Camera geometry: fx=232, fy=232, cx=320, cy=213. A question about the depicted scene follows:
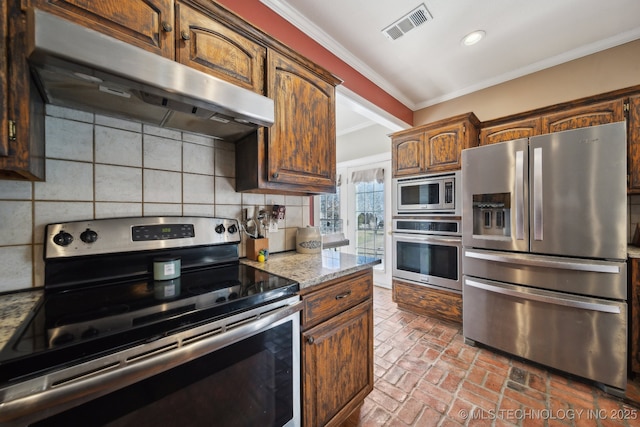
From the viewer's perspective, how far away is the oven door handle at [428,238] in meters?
2.45

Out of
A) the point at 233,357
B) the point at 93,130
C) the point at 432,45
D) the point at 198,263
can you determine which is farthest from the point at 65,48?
the point at 432,45

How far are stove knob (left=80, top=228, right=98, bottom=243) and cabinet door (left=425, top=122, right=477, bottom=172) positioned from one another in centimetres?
286

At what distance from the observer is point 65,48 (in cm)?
69

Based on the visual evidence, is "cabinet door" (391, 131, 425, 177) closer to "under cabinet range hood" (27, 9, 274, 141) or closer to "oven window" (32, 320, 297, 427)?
"under cabinet range hood" (27, 9, 274, 141)

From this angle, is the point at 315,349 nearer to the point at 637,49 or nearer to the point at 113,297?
the point at 113,297

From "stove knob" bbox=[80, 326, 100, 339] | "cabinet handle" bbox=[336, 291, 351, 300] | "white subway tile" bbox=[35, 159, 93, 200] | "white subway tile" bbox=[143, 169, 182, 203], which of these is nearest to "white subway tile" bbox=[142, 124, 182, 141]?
"white subway tile" bbox=[143, 169, 182, 203]

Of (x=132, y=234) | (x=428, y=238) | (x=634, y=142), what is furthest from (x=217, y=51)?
(x=634, y=142)

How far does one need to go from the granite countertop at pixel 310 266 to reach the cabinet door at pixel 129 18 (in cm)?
114

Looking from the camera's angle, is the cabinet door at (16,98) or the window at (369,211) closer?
the cabinet door at (16,98)

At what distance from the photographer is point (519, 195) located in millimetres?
1888

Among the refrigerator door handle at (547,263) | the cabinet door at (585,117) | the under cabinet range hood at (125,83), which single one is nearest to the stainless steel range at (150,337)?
the under cabinet range hood at (125,83)

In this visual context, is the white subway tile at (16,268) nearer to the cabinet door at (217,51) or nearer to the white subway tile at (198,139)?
the white subway tile at (198,139)

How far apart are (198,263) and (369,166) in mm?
3238

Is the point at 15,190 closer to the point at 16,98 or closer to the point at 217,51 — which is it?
the point at 16,98
